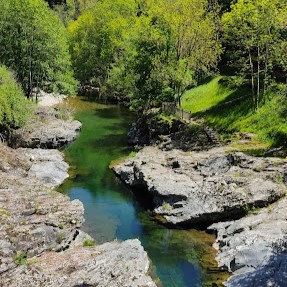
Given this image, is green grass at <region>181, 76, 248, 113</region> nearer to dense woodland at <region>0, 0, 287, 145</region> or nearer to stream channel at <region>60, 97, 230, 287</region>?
dense woodland at <region>0, 0, 287, 145</region>

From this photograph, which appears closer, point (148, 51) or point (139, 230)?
point (139, 230)

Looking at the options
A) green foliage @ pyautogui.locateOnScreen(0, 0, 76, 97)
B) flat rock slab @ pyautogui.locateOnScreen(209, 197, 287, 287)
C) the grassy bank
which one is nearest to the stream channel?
flat rock slab @ pyautogui.locateOnScreen(209, 197, 287, 287)

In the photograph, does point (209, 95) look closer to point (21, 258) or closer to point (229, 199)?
point (229, 199)

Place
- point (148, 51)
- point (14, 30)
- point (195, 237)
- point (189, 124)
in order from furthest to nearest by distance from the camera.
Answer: point (14, 30) < point (148, 51) < point (189, 124) < point (195, 237)

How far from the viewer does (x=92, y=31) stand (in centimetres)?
9762

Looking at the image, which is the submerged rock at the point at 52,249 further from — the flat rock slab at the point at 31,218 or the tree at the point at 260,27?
the tree at the point at 260,27

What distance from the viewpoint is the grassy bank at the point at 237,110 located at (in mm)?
44625

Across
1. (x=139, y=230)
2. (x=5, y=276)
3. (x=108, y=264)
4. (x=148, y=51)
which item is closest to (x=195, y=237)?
(x=139, y=230)

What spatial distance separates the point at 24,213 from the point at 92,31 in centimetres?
7491

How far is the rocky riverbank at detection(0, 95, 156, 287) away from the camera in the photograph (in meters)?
23.1

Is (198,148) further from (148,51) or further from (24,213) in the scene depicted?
(24,213)

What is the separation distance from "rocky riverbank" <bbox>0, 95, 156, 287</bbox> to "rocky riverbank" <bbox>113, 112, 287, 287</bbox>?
6072mm

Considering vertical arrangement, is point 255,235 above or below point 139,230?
above

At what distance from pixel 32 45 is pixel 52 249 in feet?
143
